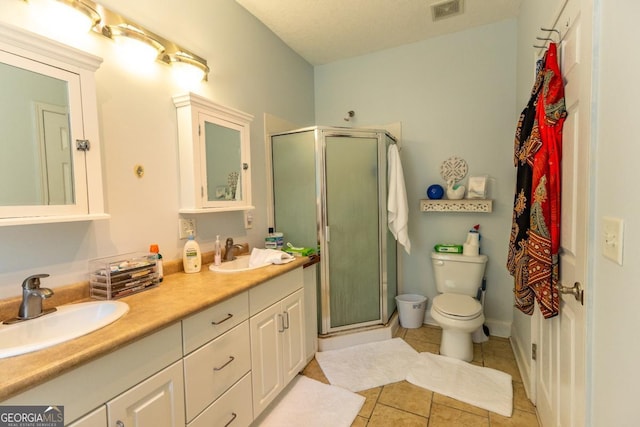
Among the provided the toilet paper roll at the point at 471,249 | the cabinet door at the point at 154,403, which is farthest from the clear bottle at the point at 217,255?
the toilet paper roll at the point at 471,249

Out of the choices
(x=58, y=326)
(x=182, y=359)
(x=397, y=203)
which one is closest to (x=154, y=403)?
(x=182, y=359)

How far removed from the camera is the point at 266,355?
1624mm

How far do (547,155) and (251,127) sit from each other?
1.90m

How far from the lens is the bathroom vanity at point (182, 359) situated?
2.60ft

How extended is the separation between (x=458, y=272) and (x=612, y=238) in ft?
6.10

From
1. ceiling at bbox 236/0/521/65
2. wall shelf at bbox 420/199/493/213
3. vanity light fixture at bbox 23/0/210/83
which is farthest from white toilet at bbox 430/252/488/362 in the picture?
vanity light fixture at bbox 23/0/210/83

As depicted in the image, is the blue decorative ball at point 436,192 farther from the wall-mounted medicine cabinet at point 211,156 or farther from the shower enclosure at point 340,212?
the wall-mounted medicine cabinet at point 211,156

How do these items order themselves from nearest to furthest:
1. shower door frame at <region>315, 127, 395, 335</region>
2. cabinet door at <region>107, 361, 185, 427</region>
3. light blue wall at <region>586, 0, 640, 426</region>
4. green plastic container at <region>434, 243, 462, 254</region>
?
1. light blue wall at <region>586, 0, 640, 426</region>
2. cabinet door at <region>107, 361, 185, 427</region>
3. shower door frame at <region>315, 127, 395, 335</region>
4. green plastic container at <region>434, 243, 462, 254</region>

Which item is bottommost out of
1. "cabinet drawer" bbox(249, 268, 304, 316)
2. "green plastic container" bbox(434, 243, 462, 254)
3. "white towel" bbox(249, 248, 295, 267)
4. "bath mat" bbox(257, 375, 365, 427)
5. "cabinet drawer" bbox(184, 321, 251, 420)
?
"bath mat" bbox(257, 375, 365, 427)

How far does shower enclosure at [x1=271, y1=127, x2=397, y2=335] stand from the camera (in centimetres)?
237

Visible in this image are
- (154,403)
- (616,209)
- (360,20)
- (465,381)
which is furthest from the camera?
(360,20)

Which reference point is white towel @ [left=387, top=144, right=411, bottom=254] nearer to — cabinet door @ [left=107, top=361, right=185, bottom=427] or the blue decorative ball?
the blue decorative ball

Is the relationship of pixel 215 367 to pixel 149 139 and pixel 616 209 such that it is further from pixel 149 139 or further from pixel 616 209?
pixel 616 209

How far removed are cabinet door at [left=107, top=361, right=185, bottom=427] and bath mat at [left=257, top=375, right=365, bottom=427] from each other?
718 mm
